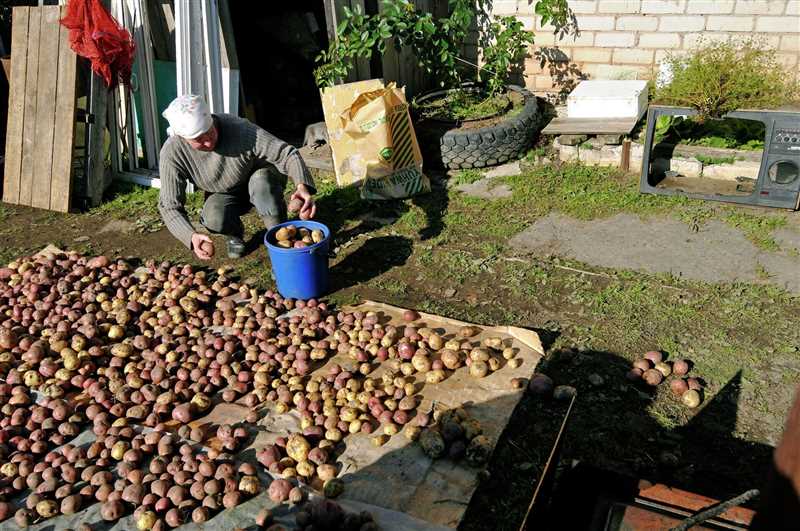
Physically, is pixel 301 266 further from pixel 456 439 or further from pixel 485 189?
pixel 485 189

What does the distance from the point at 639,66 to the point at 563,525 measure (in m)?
5.82

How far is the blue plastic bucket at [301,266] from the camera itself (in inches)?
168

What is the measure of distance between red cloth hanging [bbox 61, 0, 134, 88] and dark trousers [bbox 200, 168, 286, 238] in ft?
7.20

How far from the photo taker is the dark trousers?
4.86 metres

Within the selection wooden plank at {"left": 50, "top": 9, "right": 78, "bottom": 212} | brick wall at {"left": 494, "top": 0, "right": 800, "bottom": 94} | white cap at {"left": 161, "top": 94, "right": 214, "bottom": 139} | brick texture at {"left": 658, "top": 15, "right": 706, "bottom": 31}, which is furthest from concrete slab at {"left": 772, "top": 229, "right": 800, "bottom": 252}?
wooden plank at {"left": 50, "top": 9, "right": 78, "bottom": 212}

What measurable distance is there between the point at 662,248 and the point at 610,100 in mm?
2008

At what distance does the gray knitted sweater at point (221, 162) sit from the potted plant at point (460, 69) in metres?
2.08

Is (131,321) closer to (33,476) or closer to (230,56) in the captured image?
(33,476)

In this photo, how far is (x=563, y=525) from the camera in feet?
7.63

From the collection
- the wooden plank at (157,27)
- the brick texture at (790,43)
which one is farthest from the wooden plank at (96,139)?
the brick texture at (790,43)

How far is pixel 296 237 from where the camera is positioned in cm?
446

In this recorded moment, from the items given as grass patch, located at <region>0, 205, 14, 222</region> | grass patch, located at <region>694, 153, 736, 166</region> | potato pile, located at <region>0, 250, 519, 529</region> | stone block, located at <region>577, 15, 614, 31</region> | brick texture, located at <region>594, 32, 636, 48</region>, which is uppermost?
stone block, located at <region>577, 15, 614, 31</region>

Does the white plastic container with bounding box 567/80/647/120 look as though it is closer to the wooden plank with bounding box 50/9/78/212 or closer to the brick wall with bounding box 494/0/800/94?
the brick wall with bounding box 494/0/800/94

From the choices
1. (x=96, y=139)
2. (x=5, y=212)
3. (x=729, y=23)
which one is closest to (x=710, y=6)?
(x=729, y=23)
